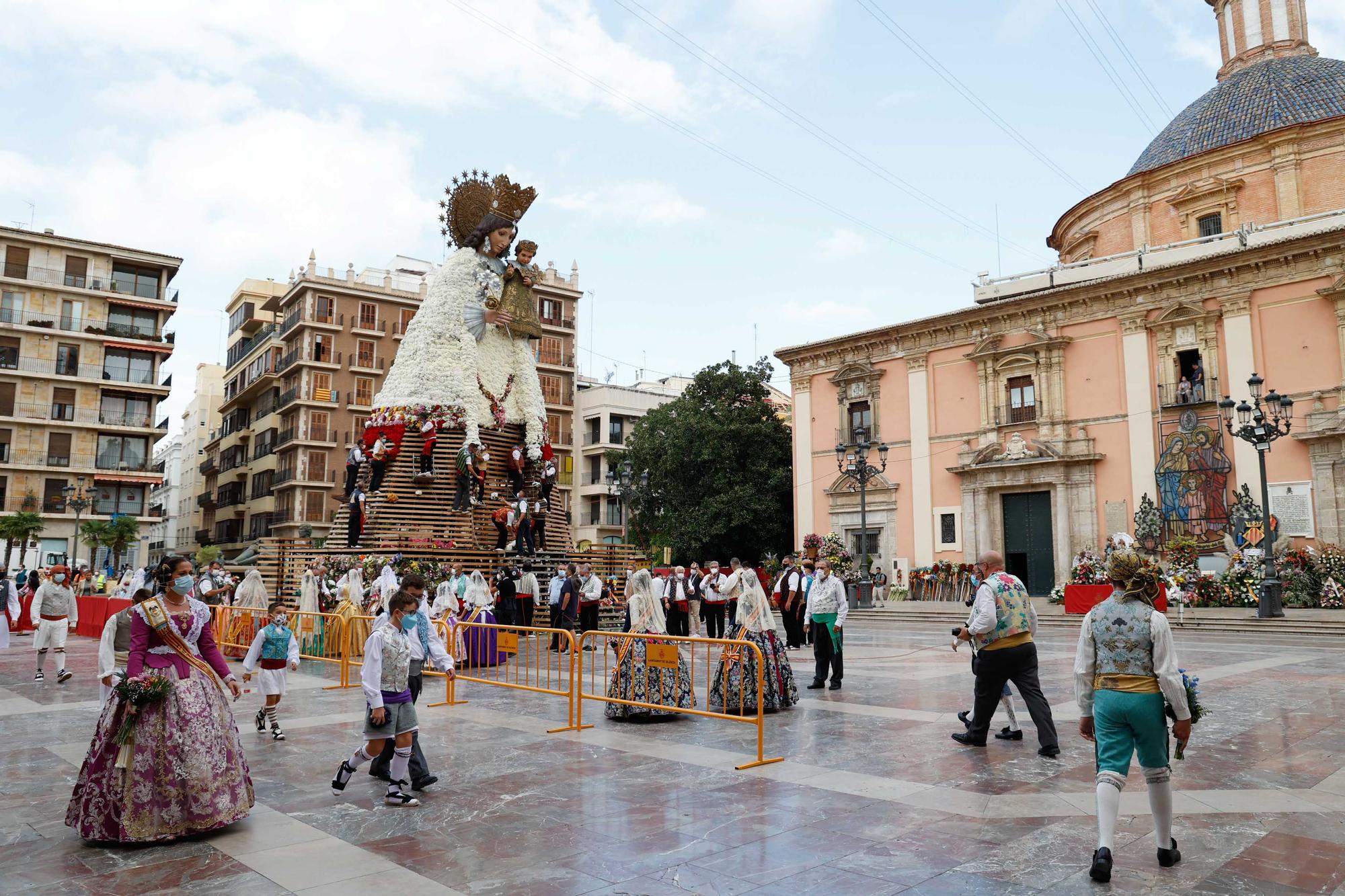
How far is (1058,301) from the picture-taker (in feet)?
103

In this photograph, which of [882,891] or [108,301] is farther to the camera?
[108,301]

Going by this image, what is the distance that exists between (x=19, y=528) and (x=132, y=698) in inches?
1711

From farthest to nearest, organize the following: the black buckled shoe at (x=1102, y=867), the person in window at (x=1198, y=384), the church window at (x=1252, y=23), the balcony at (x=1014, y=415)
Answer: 1. the church window at (x=1252, y=23)
2. the balcony at (x=1014, y=415)
3. the person in window at (x=1198, y=384)
4. the black buckled shoe at (x=1102, y=867)

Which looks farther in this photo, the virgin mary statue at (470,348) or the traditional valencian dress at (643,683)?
the virgin mary statue at (470,348)

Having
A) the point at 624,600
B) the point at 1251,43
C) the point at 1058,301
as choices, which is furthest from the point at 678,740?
the point at 1251,43

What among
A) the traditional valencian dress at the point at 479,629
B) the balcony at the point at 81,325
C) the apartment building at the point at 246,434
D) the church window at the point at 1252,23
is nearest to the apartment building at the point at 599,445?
the apartment building at the point at 246,434

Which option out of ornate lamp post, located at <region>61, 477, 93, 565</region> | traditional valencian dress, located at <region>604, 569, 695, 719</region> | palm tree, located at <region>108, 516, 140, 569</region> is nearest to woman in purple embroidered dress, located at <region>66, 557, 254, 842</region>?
traditional valencian dress, located at <region>604, 569, 695, 719</region>

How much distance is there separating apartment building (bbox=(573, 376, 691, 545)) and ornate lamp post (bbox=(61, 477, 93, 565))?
24383 mm

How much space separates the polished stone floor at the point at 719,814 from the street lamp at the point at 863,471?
1921 cm

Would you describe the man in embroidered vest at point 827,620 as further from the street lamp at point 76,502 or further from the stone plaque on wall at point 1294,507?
the street lamp at point 76,502

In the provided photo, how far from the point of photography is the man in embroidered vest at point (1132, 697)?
484 centimetres

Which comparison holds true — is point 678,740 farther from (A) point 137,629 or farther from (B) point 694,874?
(A) point 137,629

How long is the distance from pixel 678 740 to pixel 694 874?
3.69 m

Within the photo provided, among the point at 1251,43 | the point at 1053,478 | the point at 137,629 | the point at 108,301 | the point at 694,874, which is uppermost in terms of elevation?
the point at 1251,43
